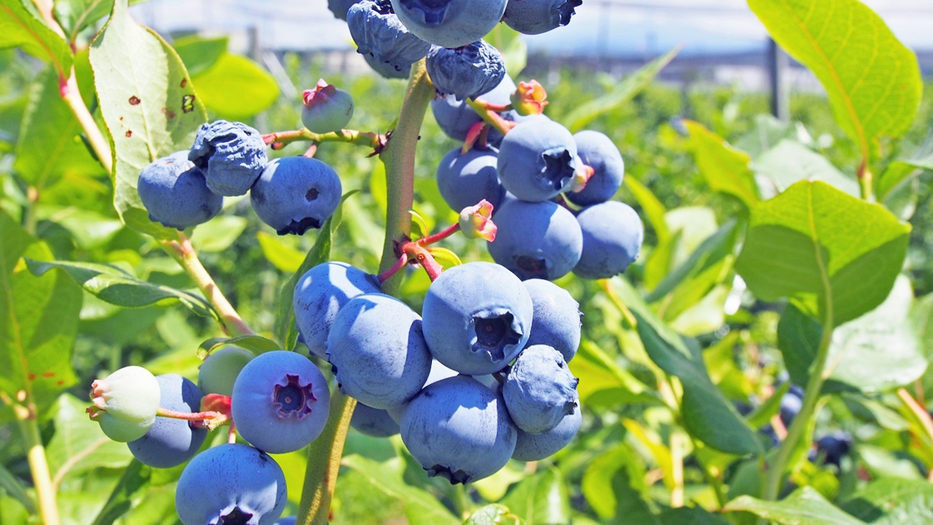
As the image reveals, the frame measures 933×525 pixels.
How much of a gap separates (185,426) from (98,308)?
0.81 metres

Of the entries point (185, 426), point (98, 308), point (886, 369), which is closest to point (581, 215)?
point (185, 426)

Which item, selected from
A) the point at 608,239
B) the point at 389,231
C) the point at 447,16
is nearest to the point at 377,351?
the point at 389,231

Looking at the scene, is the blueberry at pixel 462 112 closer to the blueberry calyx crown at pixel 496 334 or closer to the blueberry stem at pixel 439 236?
the blueberry stem at pixel 439 236

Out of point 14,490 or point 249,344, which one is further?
point 14,490

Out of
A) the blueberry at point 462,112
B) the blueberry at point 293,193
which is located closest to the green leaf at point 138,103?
the blueberry at point 293,193

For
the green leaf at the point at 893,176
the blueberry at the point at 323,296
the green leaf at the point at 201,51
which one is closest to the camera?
the blueberry at the point at 323,296

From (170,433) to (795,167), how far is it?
3.74 ft

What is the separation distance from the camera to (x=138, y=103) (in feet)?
3.06

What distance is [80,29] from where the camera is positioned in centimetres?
115

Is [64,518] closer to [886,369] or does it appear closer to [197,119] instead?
[197,119]

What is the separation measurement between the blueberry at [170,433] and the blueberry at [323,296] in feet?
0.52

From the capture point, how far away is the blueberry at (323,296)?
719 mm

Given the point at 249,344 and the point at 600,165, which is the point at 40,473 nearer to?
the point at 249,344

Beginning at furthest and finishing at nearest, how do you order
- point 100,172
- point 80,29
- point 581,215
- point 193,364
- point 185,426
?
point 100,172 < point 193,364 < point 80,29 < point 581,215 < point 185,426
